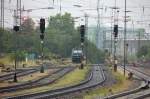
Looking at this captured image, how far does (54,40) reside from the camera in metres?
→ 126

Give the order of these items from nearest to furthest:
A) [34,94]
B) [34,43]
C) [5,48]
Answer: [34,94] → [5,48] → [34,43]

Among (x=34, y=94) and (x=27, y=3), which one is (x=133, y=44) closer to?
(x=27, y=3)

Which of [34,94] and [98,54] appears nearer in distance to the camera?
[34,94]

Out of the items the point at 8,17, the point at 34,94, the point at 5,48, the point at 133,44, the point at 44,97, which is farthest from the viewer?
the point at 133,44

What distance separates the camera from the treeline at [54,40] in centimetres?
10968

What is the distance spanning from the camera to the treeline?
10968 cm

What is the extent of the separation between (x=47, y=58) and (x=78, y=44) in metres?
26.0

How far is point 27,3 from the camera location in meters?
86.3

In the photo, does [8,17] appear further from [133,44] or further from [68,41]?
[133,44]

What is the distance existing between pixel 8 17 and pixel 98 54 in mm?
37308

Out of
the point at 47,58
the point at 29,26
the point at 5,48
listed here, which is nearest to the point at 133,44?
the point at 29,26

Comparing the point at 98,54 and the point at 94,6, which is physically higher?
the point at 94,6

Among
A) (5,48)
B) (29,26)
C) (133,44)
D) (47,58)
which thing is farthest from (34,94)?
(133,44)

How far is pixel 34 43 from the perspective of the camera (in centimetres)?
11362
